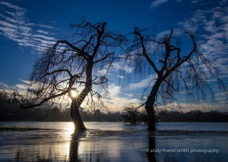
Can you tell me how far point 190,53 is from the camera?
Answer: 15008 mm

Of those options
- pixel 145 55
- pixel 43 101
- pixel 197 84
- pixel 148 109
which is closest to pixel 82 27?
pixel 145 55

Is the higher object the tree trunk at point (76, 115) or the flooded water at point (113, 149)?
the tree trunk at point (76, 115)

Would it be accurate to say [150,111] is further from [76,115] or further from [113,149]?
[113,149]

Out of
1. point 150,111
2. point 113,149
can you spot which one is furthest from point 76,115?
point 113,149

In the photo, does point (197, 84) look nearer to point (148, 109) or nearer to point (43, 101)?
point (148, 109)

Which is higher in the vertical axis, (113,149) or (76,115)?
(76,115)

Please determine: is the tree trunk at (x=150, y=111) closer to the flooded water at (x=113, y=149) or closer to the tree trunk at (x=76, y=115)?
the tree trunk at (x=76, y=115)

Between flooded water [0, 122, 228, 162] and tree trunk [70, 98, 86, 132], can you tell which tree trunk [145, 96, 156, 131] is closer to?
tree trunk [70, 98, 86, 132]

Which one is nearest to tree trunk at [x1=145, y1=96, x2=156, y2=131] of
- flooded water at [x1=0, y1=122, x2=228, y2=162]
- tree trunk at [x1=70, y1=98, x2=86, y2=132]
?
tree trunk at [x1=70, y1=98, x2=86, y2=132]

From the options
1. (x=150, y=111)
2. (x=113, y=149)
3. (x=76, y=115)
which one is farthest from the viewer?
(x=76, y=115)

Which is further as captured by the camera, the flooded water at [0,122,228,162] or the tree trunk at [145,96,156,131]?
the tree trunk at [145,96,156,131]

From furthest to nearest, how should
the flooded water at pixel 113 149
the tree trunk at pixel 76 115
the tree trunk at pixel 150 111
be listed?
the tree trunk at pixel 76 115 < the tree trunk at pixel 150 111 < the flooded water at pixel 113 149

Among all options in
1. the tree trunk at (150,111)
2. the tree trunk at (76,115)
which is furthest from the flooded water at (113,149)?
the tree trunk at (76,115)

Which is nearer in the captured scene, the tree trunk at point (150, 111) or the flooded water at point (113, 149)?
the flooded water at point (113, 149)
